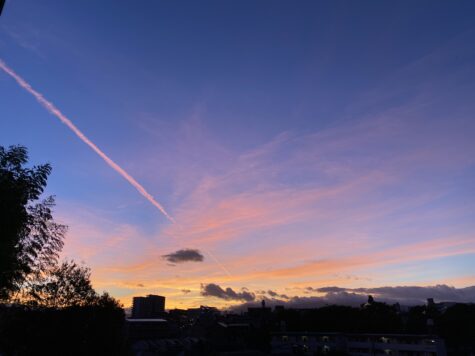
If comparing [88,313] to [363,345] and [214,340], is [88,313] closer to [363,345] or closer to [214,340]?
[363,345]

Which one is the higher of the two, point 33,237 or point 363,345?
point 33,237

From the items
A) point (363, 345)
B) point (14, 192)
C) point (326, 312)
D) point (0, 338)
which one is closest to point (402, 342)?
point (363, 345)

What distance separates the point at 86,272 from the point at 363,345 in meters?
80.7

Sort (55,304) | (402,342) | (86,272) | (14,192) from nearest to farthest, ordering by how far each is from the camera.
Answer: (14,192) → (55,304) → (86,272) → (402,342)

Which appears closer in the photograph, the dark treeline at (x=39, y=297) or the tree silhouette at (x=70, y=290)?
the dark treeline at (x=39, y=297)

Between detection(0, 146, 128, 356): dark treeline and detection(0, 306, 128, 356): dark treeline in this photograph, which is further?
detection(0, 306, 128, 356): dark treeline

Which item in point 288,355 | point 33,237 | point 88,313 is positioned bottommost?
point 288,355

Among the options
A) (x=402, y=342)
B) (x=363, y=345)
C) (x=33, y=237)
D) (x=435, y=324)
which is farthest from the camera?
(x=435, y=324)

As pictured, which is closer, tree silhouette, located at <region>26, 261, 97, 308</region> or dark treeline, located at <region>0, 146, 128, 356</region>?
dark treeline, located at <region>0, 146, 128, 356</region>

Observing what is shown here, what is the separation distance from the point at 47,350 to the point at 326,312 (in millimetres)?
114266

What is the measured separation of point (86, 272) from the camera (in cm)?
3572

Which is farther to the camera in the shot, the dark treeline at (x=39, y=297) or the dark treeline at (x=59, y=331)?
the dark treeline at (x=59, y=331)

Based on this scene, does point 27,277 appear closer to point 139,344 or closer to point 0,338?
point 0,338

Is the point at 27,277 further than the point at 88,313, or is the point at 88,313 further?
the point at 88,313
